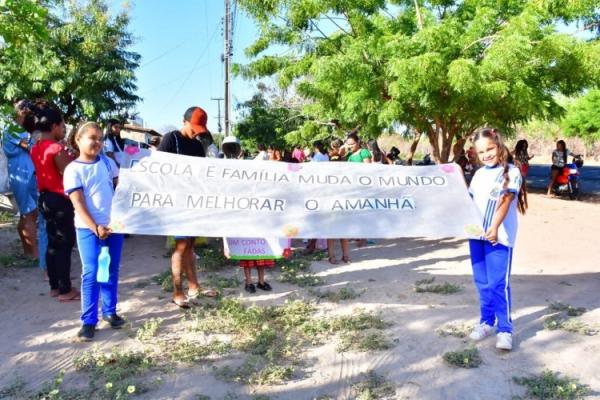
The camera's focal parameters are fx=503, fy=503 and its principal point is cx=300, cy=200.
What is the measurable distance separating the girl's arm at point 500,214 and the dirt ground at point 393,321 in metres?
0.82

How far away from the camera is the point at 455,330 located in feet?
12.9

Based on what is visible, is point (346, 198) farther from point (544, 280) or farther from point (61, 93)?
point (61, 93)

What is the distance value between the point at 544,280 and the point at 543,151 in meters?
73.9

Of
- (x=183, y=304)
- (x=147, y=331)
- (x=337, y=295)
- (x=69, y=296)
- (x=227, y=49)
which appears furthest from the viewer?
(x=227, y=49)

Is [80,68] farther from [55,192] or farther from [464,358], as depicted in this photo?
[464,358]

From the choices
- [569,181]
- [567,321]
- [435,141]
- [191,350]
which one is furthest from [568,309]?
[569,181]

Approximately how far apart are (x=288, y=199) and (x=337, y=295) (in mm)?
1257

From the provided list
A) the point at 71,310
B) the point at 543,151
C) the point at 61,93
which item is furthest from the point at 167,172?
the point at 543,151

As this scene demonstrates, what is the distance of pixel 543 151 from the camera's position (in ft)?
235

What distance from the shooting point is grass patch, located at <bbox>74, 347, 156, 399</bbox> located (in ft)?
9.84

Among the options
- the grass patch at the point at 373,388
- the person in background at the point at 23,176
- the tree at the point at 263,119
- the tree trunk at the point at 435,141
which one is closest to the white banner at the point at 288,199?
the grass patch at the point at 373,388

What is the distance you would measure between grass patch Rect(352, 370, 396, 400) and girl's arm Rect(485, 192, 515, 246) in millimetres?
1255

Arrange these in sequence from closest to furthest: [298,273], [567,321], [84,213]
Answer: [84,213] < [567,321] < [298,273]

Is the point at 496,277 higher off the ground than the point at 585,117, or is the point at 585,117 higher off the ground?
the point at 585,117
